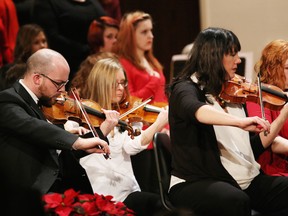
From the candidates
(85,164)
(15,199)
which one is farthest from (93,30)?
(15,199)

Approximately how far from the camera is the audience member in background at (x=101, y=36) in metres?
4.67

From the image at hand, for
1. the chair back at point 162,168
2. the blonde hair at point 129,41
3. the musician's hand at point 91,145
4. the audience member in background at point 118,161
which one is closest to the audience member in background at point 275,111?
the audience member in background at point 118,161

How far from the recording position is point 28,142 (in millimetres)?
2787

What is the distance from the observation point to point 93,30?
4.67 meters

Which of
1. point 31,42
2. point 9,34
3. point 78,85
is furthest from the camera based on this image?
point 9,34

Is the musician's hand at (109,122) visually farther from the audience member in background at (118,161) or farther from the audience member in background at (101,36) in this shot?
the audience member in background at (101,36)

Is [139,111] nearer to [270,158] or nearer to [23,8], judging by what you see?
[270,158]

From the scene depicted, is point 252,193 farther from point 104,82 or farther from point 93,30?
point 93,30

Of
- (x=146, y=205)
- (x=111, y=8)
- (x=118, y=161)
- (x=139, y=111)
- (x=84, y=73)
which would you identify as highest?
(x=111, y=8)

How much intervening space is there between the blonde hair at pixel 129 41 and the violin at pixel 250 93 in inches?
55.1

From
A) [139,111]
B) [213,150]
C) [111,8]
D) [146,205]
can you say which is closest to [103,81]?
[139,111]

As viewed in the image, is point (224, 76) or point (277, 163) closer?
point (224, 76)

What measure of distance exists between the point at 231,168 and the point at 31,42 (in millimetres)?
1878

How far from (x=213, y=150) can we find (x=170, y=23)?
136 inches
